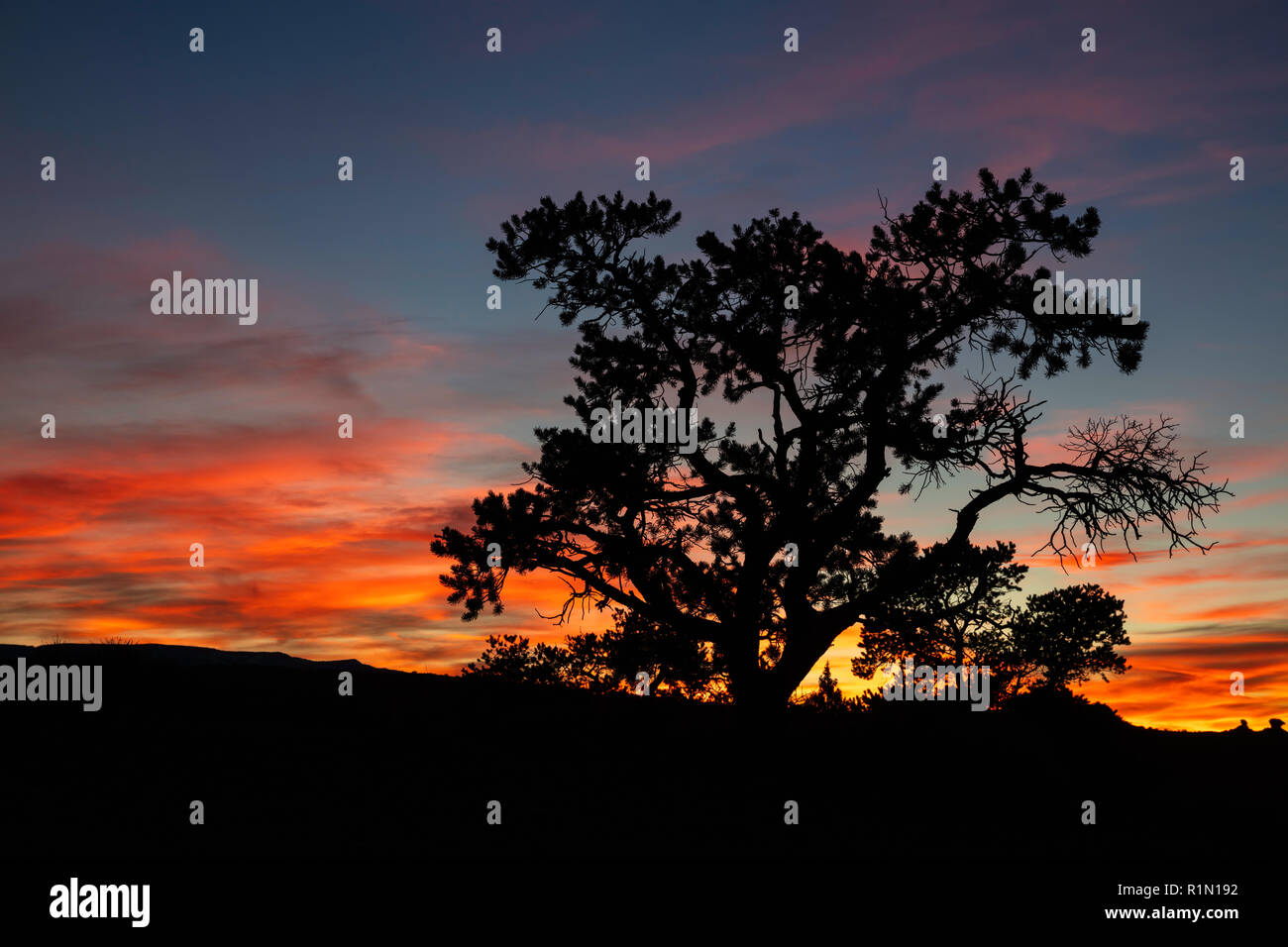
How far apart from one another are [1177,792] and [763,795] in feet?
34.1

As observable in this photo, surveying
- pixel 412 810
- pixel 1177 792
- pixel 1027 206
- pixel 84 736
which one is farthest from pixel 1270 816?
→ pixel 84 736

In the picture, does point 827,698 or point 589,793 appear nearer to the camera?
point 589,793

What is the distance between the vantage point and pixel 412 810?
16047 mm

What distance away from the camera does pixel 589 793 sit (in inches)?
711

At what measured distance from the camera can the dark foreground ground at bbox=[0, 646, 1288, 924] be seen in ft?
42.0

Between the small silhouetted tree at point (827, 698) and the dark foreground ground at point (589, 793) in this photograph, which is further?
the small silhouetted tree at point (827, 698)

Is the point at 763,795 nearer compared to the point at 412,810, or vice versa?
the point at 412,810

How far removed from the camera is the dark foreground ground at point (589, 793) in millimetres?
12805

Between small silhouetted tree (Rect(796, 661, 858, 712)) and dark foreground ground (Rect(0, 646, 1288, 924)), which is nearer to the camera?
dark foreground ground (Rect(0, 646, 1288, 924))

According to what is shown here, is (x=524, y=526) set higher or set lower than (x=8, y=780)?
higher
